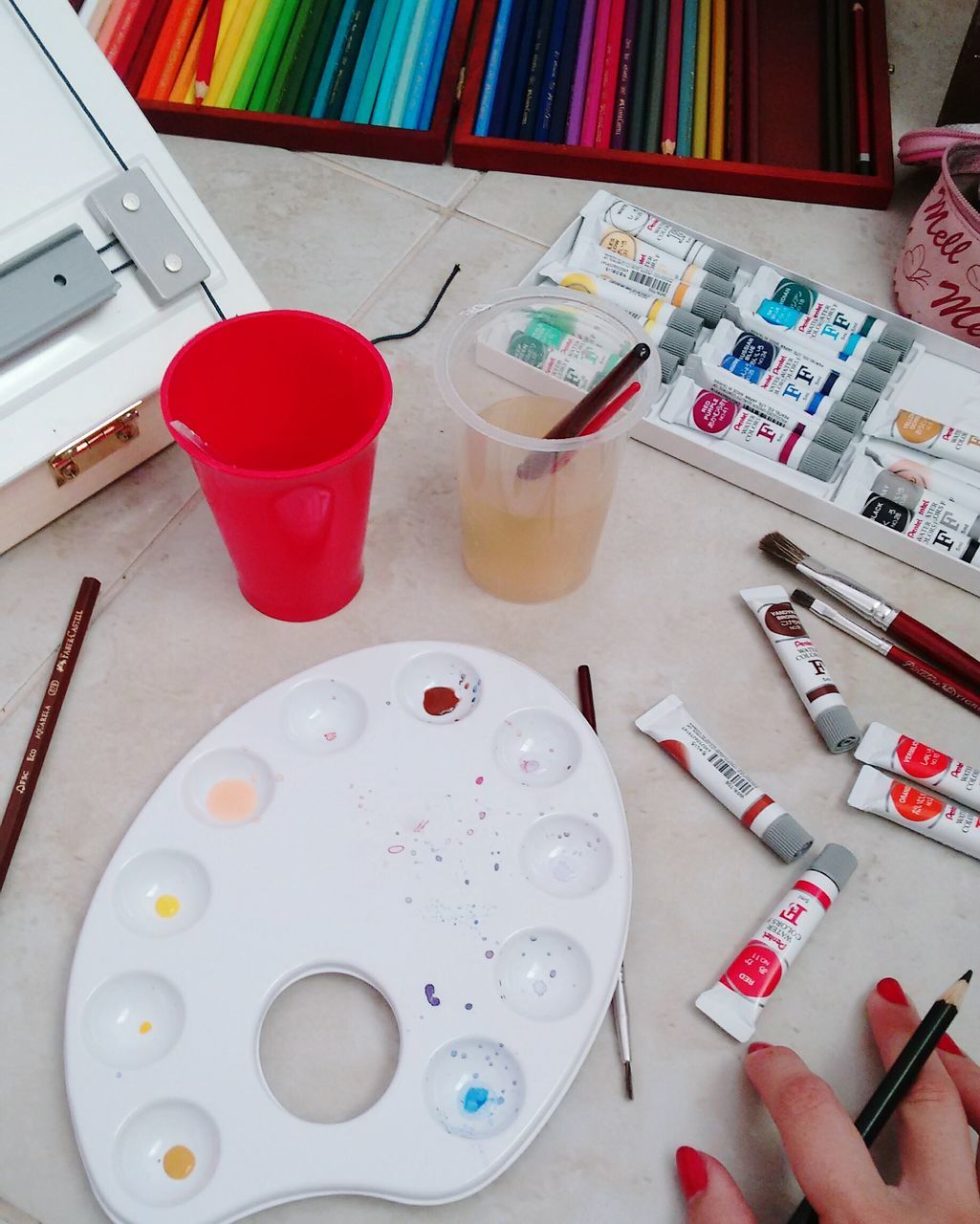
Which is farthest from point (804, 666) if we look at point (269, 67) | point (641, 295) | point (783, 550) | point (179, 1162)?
point (269, 67)

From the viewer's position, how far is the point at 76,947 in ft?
1.66

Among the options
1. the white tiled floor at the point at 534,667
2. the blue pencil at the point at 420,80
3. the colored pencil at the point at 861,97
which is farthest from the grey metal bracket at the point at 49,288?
the colored pencil at the point at 861,97

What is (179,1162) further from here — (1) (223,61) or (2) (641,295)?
(1) (223,61)

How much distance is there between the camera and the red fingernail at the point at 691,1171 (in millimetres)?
466

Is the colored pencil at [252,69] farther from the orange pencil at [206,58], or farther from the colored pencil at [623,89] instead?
the colored pencil at [623,89]

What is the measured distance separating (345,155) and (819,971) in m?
0.65

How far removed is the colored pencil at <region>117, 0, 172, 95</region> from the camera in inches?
32.6

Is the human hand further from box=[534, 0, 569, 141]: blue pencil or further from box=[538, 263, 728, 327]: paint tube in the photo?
box=[534, 0, 569, 141]: blue pencil

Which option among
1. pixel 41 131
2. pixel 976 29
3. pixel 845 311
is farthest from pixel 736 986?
pixel 976 29

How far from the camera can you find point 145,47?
832 mm

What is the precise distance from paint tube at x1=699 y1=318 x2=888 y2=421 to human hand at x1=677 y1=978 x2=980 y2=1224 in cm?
38

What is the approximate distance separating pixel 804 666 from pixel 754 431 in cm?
16

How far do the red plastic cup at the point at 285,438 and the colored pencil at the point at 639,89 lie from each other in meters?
0.40

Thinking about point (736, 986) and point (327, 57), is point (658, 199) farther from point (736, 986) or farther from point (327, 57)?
point (736, 986)
